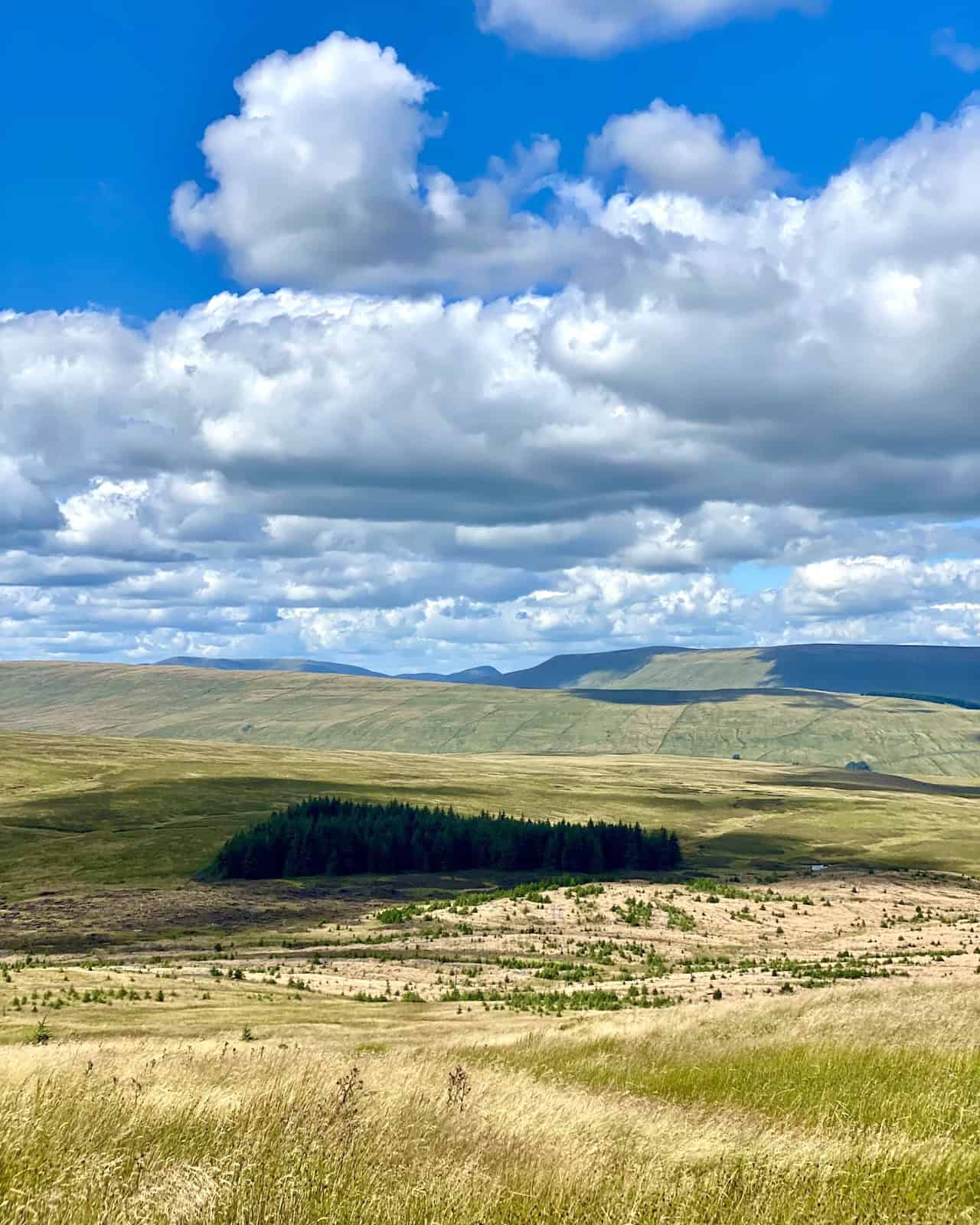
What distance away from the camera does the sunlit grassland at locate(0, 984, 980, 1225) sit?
9.62m

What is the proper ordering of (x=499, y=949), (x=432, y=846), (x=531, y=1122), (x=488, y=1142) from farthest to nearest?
(x=432, y=846) → (x=499, y=949) → (x=531, y=1122) → (x=488, y=1142)

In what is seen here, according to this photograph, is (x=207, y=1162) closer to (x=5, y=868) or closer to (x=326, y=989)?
(x=326, y=989)

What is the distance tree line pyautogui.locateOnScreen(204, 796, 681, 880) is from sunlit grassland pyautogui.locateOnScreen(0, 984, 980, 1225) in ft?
435

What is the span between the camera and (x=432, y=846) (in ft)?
510

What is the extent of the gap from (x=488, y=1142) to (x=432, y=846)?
146601mm

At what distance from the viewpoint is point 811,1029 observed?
24.4 metres

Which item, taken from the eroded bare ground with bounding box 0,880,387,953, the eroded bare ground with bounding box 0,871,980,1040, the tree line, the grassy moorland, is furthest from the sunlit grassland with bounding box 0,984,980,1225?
the tree line

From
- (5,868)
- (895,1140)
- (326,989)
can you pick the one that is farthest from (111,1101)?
(5,868)

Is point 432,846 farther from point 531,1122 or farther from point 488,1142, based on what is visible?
point 488,1142

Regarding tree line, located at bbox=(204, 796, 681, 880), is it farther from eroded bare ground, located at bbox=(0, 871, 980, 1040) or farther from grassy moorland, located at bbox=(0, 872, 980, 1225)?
grassy moorland, located at bbox=(0, 872, 980, 1225)

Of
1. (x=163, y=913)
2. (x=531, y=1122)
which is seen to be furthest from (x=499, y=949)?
(x=531, y=1122)

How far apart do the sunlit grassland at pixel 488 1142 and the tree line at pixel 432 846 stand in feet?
435

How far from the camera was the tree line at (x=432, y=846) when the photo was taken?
148500 millimetres

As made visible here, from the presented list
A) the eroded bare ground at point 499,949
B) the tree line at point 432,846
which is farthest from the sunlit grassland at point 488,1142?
the tree line at point 432,846
